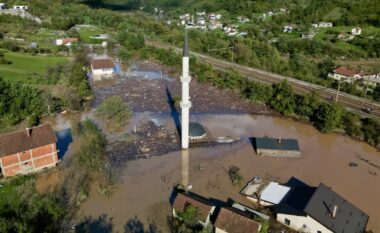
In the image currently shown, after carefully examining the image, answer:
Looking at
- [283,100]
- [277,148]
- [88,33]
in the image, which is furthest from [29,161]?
[88,33]

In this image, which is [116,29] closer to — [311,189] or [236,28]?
[236,28]

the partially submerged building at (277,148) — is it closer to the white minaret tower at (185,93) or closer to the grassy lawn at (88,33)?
the white minaret tower at (185,93)

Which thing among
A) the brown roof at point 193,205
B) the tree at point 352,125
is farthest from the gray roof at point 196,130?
the tree at point 352,125

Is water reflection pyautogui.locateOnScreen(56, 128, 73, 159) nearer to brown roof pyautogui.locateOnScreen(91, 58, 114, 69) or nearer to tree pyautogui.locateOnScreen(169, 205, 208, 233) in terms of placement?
tree pyautogui.locateOnScreen(169, 205, 208, 233)

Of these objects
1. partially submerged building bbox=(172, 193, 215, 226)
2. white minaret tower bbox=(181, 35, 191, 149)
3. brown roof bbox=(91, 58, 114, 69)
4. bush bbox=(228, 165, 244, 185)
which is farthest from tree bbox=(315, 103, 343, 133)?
brown roof bbox=(91, 58, 114, 69)

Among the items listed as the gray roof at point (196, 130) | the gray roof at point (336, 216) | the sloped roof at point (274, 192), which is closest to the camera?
the gray roof at point (336, 216)

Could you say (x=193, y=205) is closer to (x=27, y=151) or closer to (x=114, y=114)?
(x=27, y=151)
